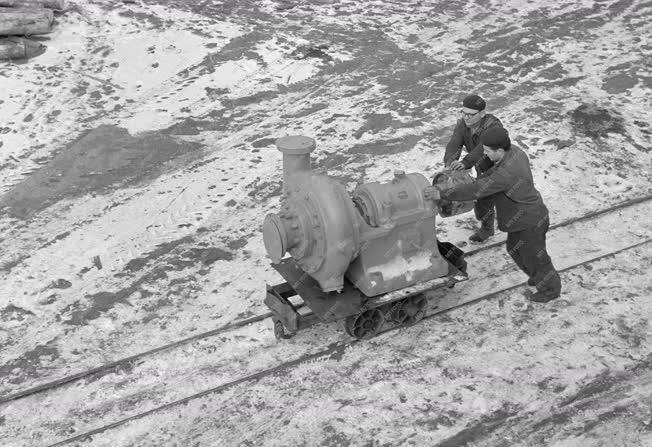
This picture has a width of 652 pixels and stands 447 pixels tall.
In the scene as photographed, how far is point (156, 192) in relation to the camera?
727 cm

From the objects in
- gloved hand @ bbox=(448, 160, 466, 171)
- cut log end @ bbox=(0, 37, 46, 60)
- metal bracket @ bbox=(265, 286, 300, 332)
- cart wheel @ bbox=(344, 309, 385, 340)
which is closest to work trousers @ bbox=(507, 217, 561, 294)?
gloved hand @ bbox=(448, 160, 466, 171)

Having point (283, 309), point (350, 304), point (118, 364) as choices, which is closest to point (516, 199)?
point (350, 304)

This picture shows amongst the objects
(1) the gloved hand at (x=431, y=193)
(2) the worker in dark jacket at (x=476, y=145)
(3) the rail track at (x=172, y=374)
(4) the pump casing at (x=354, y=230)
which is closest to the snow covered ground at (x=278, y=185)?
(3) the rail track at (x=172, y=374)

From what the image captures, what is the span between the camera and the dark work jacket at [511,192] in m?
5.02

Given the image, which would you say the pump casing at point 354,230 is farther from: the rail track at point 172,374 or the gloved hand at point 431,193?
the rail track at point 172,374

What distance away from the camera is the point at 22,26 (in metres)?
9.54

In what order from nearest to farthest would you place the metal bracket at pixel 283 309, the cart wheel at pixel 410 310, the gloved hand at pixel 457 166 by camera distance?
the metal bracket at pixel 283 309
the cart wheel at pixel 410 310
the gloved hand at pixel 457 166

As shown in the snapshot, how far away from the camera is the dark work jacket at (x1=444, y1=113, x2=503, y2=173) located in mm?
5836

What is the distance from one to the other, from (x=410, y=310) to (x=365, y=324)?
1.33 feet

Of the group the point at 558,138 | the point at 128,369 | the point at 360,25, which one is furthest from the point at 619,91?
the point at 128,369

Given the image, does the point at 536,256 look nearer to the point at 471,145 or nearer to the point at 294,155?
the point at 471,145

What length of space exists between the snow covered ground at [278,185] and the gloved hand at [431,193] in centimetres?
118

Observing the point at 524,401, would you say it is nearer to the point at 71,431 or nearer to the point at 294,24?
the point at 71,431

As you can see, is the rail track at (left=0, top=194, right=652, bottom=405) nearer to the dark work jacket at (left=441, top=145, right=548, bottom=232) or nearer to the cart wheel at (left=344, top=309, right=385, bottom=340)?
the cart wheel at (left=344, top=309, right=385, bottom=340)
